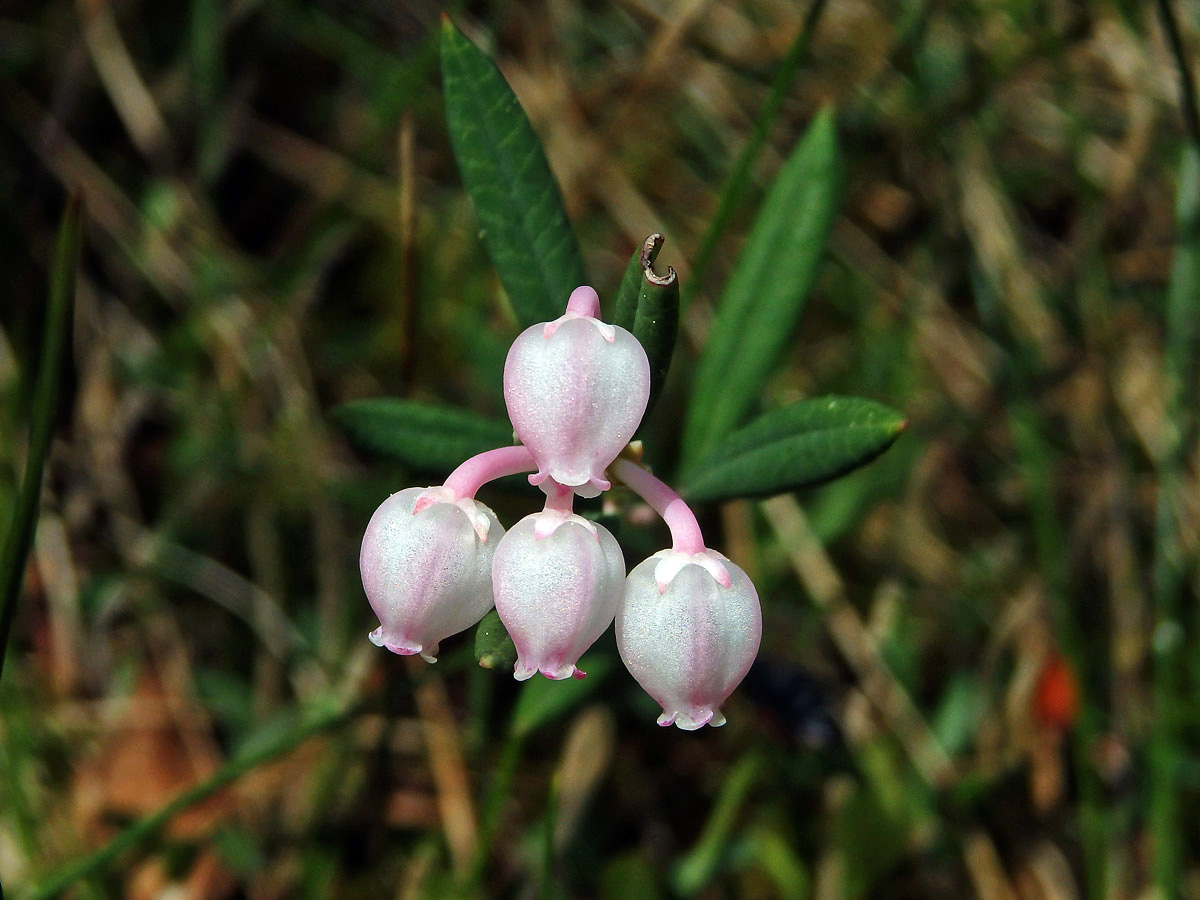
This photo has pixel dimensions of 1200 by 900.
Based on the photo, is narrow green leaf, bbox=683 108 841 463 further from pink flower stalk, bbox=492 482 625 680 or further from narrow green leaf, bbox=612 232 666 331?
pink flower stalk, bbox=492 482 625 680

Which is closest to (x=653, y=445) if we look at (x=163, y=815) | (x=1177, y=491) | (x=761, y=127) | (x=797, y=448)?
(x=761, y=127)

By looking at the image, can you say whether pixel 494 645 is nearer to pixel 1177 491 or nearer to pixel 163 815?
pixel 163 815

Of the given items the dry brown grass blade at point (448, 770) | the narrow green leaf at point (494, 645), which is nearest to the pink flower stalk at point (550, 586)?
the narrow green leaf at point (494, 645)

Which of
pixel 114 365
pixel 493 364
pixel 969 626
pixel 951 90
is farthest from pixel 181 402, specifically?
pixel 951 90

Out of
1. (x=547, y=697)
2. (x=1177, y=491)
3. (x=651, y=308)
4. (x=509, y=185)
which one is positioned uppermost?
(x=509, y=185)

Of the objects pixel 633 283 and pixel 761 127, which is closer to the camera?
pixel 633 283

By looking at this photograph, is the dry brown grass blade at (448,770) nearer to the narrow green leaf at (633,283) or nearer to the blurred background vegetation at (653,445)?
the blurred background vegetation at (653,445)
